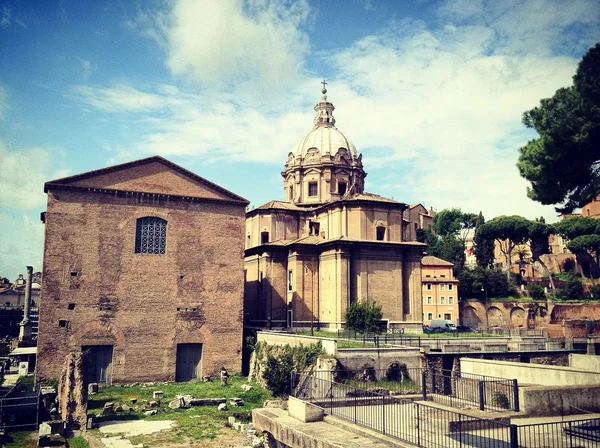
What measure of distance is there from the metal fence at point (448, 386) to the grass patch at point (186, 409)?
14.9 ft

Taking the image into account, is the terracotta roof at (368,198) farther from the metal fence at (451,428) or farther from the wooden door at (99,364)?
the metal fence at (451,428)

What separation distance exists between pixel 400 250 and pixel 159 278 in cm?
1693

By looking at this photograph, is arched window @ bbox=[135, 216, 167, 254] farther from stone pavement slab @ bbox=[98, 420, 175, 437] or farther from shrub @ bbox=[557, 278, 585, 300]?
shrub @ bbox=[557, 278, 585, 300]

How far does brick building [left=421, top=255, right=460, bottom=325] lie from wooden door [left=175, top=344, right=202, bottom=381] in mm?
30685

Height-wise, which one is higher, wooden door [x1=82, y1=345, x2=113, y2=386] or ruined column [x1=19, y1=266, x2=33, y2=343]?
ruined column [x1=19, y1=266, x2=33, y2=343]

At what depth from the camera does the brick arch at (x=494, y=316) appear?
2084 inches

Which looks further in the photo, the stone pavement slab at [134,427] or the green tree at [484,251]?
the green tree at [484,251]

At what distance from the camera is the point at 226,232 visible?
1214 inches

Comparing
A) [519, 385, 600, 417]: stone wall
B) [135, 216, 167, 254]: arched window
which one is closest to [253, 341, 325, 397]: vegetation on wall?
[135, 216, 167, 254]: arched window

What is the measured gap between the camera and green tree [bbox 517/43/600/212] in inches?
694

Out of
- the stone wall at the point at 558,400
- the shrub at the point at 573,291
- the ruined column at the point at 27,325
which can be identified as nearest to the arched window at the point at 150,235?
the ruined column at the point at 27,325

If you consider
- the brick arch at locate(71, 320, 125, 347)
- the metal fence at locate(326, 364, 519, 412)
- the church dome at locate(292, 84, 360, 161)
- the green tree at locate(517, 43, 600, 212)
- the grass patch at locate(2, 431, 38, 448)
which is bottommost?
the grass patch at locate(2, 431, 38, 448)

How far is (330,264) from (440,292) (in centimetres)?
2296

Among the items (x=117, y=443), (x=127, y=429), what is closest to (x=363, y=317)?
(x=127, y=429)
